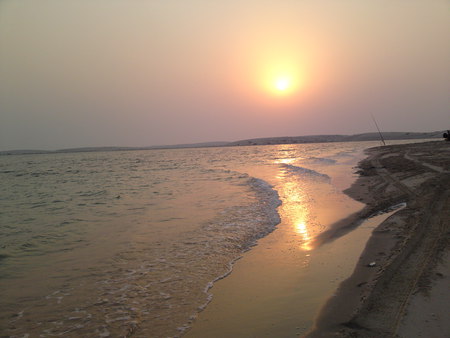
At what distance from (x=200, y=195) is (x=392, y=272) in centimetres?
1313

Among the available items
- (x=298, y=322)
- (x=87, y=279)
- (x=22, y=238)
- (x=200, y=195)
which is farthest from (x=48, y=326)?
(x=200, y=195)

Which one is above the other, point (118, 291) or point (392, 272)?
point (392, 272)

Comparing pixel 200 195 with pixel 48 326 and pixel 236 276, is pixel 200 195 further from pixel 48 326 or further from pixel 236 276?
pixel 48 326

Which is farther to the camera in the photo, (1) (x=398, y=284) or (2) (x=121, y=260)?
(2) (x=121, y=260)

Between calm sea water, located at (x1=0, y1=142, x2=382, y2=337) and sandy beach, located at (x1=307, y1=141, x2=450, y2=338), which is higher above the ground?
sandy beach, located at (x1=307, y1=141, x2=450, y2=338)

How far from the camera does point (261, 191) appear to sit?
18500mm

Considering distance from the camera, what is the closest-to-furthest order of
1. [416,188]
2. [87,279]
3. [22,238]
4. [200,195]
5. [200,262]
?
[87,279] → [200,262] → [22,238] → [416,188] → [200,195]

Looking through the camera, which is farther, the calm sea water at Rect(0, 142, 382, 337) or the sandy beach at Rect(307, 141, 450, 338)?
the calm sea water at Rect(0, 142, 382, 337)

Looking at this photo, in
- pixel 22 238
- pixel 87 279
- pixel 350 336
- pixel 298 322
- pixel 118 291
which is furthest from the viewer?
pixel 22 238

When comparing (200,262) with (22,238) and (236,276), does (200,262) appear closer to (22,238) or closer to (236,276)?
(236,276)

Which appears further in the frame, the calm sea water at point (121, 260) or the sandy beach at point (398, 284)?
the calm sea water at point (121, 260)

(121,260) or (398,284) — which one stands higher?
(398,284)

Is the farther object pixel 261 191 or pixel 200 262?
pixel 261 191

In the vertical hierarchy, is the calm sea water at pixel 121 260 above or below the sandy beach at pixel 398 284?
below
